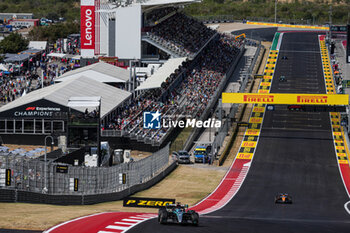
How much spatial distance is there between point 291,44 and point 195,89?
56.4 metres

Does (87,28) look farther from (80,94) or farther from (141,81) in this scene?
(80,94)

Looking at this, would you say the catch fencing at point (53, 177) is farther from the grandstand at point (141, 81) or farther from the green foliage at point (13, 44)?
the green foliage at point (13, 44)

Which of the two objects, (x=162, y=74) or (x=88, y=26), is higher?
(x=88, y=26)

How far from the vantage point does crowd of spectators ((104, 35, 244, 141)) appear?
72.4m

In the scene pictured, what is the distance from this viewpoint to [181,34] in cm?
11112

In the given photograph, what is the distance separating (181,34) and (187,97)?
86.0 feet

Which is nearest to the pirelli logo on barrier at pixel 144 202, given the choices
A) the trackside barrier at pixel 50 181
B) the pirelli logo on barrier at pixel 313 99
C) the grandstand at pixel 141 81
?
the trackside barrier at pixel 50 181

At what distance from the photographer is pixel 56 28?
14712 cm

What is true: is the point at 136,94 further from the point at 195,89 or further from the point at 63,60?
the point at 63,60

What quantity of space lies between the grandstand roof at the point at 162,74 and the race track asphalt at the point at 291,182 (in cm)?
1380

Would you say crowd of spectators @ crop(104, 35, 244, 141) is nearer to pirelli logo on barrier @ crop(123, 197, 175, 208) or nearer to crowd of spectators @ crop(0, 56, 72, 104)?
crowd of spectators @ crop(0, 56, 72, 104)

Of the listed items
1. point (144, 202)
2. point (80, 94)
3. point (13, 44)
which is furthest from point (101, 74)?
point (13, 44)

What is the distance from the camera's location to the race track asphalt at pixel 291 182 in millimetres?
36031

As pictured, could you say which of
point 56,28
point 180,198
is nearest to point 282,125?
point 180,198
